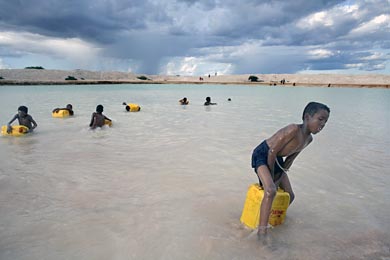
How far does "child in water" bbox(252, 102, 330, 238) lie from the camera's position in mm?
3049

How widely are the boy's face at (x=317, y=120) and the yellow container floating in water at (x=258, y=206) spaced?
85 cm

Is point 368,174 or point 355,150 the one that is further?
point 355,150

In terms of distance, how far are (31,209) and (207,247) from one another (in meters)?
2.39

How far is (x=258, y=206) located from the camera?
11.0ft

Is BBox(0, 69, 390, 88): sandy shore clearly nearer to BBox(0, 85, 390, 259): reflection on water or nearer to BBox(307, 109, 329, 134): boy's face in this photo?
BBox(0, 85, 390, 259): reflection on water

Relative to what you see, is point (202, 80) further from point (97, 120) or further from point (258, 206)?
point (258, 206)

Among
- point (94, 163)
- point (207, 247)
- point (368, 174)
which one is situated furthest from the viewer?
point (94, 163)

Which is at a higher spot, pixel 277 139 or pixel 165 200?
pixel 277 139

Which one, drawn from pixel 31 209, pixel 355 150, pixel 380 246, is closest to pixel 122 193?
pixel 31 209

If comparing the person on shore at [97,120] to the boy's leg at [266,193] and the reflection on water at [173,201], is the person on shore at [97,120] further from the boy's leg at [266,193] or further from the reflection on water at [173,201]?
the boy's leg at [266,193]

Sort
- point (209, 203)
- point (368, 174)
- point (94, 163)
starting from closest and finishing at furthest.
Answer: point (209, 203), point (368, 174), point (94, 163)

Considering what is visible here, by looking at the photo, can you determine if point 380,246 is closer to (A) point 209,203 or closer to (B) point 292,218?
(B) point 292,218

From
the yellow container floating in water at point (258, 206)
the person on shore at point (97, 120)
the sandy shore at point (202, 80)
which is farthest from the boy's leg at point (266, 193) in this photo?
the sandy shore at point (202, 80)

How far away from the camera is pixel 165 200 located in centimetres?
445
